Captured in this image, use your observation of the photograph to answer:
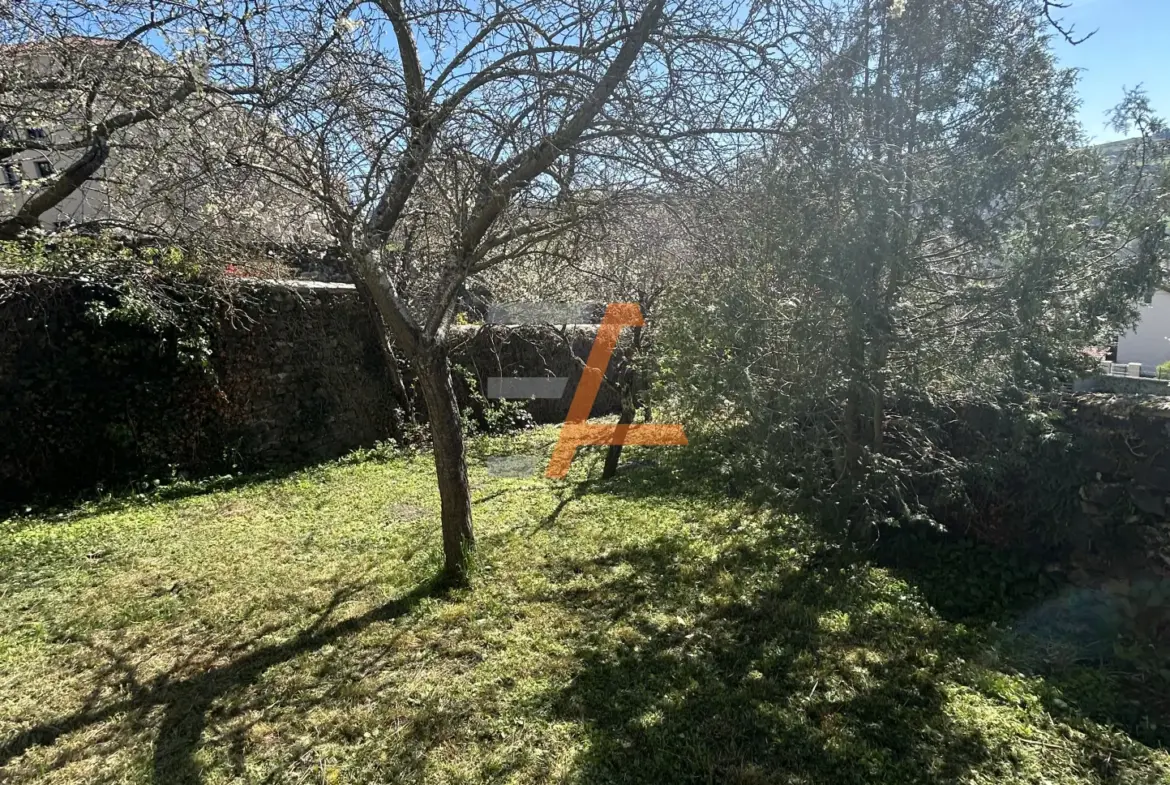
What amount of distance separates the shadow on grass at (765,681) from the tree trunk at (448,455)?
0.79 metres

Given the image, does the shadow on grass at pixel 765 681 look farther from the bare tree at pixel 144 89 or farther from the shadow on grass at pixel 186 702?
the bare tree at pixel 144 89

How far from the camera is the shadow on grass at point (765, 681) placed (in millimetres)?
2432

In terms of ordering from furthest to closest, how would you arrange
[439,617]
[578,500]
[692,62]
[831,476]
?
[578,500] → [831,476] → [439,617] → [692,62]

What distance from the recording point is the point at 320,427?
758cm

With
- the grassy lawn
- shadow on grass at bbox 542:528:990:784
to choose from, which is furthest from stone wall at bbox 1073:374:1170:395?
shadow on grass at bbox 542:528:990:784

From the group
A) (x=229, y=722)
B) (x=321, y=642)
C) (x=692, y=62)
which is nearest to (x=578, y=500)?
(x=321, y=642)

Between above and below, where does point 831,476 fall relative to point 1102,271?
below

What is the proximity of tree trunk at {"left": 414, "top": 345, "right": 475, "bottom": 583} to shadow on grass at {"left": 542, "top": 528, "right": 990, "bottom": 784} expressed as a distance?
0.79 metres

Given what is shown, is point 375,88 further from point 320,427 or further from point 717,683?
point 320,427

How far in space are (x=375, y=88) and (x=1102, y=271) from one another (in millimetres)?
3969

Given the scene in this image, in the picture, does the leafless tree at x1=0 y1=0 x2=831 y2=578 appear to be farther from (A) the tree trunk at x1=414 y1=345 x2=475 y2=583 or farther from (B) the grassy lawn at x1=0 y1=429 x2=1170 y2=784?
(B) the grassy lawn at x1=0 y1=429 x2=1170 y2=784

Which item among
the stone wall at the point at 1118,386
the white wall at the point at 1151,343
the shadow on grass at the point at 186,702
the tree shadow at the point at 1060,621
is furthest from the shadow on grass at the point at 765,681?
the white wall at the point at 1151,343

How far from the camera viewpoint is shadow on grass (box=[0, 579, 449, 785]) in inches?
99.7

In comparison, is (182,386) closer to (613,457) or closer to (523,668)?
(613,457)
